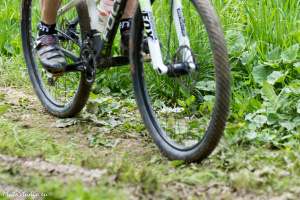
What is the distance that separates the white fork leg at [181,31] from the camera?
3.60 m

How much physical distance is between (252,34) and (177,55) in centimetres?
175

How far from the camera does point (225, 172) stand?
3.57 metres

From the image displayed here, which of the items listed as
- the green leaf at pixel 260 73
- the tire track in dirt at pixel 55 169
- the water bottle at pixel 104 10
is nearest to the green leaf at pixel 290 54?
the green leaf at pixel 260 73

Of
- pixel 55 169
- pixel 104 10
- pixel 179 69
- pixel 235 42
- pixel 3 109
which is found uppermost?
pixel 104 10

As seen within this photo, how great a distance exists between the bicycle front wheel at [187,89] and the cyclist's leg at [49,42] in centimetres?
67

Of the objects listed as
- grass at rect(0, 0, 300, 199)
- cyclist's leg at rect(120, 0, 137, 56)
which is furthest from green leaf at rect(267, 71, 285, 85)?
cyclist's leg at rect(120, 0, 137, 56)

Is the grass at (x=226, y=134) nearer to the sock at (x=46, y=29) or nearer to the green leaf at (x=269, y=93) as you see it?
the green leaf at (x=269, y=93)

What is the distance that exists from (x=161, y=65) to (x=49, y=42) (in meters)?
1.23

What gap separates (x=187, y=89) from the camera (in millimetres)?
4312

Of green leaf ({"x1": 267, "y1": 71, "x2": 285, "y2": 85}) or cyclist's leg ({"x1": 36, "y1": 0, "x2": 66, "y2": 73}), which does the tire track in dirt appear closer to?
cyclist's leg ({"x1": 36, "y1": 0, "x2": 66, "y2": 73})

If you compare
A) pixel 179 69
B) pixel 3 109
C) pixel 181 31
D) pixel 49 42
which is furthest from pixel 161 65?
pixel 3 109

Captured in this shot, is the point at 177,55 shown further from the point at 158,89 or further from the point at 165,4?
the point at 158,89

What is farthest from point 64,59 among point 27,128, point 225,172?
point 225,172

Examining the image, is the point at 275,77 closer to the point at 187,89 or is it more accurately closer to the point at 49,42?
the point at 187,89
